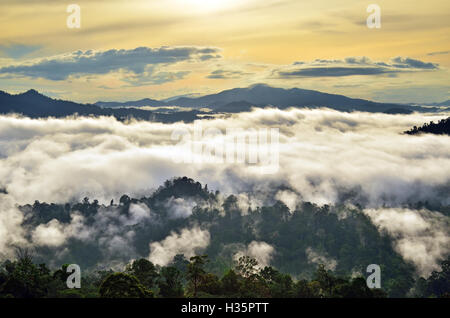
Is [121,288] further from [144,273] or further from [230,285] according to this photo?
[144,273]

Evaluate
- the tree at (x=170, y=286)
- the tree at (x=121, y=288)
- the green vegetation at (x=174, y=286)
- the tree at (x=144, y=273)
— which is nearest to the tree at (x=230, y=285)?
the green vegetation at (x=174, y=286)

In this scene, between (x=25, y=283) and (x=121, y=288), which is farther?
(x=25, y=283)

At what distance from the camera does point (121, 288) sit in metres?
105

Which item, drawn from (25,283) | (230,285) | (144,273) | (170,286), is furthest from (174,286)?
(25,283)

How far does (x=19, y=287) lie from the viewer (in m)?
120

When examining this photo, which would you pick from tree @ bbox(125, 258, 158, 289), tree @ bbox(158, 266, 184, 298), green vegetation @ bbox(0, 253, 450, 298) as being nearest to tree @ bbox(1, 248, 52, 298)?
green vegetation @ bbox(0, 253, 450, 298)

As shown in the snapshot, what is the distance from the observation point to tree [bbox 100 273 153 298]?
103250mm

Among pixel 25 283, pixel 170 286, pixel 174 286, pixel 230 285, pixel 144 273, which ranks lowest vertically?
pixel 174 286

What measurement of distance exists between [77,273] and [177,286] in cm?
3154

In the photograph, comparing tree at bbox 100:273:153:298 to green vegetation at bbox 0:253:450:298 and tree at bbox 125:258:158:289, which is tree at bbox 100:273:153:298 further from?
tree at bbox 125:258:158:289

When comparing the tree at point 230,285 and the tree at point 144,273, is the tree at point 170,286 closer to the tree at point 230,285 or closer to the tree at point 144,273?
the tree at point 144,273

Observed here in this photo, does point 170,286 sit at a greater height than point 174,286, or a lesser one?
greater
